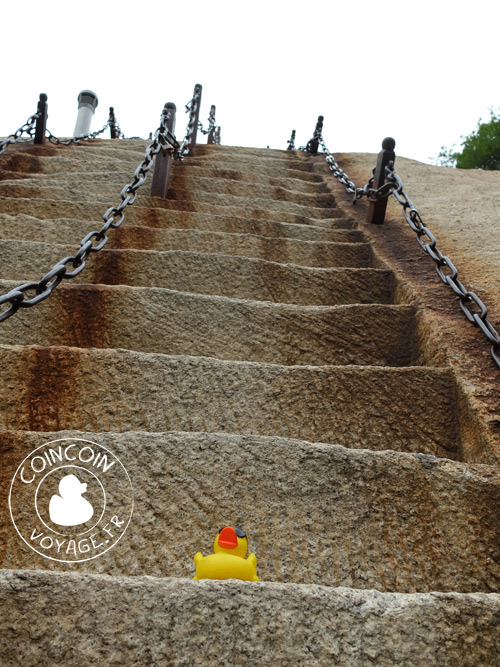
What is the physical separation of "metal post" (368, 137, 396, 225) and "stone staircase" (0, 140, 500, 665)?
2.33 ft

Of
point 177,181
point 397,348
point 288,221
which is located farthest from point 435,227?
point 177,181

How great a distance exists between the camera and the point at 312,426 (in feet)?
5.95

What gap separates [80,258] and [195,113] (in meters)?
5.20

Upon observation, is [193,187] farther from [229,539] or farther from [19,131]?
[229,539]

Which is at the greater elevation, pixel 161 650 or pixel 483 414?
pixel 483 414

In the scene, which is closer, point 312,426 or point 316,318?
point 312,426

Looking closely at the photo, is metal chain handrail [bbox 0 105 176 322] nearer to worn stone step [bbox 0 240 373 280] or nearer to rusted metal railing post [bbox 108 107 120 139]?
worn stone step [bbox 0 240 373 280]

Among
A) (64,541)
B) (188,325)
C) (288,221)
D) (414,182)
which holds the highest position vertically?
(414,182)

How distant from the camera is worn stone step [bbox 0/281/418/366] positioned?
2.20 m

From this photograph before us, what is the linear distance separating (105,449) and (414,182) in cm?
451

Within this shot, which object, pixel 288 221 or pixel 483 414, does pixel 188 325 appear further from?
pixel 288 221

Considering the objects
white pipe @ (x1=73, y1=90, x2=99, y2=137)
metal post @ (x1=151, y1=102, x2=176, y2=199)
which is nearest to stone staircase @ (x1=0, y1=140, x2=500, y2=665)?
metal post @ (x1=151, y1=102, x2=176, y2=199)

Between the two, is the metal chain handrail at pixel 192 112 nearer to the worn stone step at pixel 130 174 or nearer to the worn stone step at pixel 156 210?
the worn stone step at pixel 130 174

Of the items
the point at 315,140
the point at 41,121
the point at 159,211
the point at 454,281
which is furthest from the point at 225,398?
the point at 315,140
